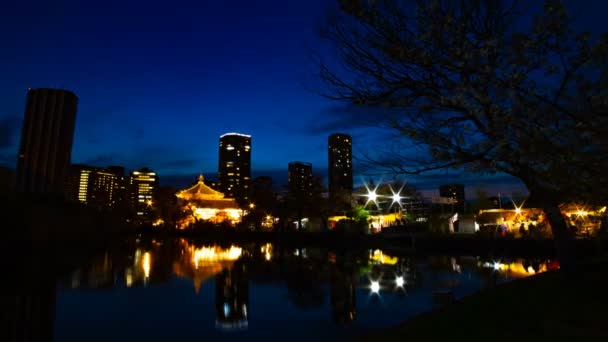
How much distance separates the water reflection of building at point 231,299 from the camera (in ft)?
35.5

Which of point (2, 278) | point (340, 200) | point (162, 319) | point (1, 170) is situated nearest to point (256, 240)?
point (340, 200)

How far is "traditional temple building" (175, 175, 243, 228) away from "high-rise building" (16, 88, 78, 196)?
23866mm

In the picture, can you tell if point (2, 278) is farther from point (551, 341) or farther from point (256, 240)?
point (256, 240)

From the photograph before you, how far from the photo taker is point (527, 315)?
21.7 feet

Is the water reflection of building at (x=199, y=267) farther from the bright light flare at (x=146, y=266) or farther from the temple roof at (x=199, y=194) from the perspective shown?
the temple roof at (x=199, y=194)

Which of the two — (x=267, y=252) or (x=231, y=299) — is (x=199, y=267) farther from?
(x=267, y=252)

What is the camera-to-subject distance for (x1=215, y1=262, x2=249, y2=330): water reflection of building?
10.8 m

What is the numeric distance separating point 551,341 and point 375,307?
7.07 m

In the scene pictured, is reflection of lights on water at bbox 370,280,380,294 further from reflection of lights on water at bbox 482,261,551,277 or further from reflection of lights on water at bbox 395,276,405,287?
reflection of lights on water at bbox 482,261,551,277

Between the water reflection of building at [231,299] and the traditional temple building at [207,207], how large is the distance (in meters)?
37.7

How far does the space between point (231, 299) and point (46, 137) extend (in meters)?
67.6

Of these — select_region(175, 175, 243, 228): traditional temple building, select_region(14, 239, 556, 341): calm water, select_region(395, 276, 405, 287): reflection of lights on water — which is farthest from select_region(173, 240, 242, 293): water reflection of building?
select_region(175, 175, 243, 228): traditional temple building

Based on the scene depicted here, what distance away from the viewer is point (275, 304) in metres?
12.9

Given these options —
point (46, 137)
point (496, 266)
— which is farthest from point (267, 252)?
point (46, 137)
